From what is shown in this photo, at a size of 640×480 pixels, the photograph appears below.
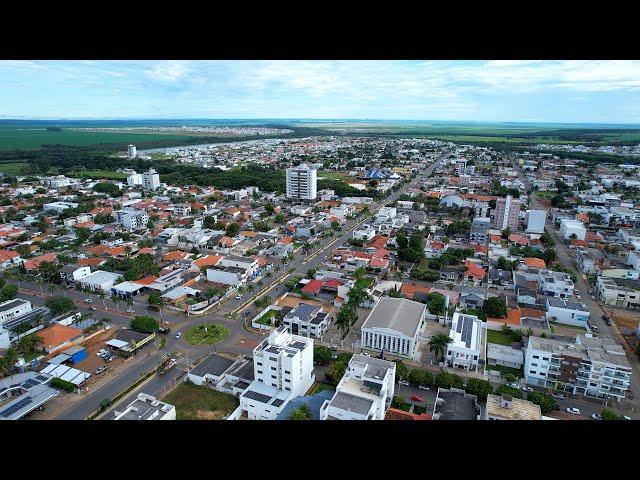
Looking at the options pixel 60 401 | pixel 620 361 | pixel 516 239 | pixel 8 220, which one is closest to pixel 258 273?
pixel 60 401

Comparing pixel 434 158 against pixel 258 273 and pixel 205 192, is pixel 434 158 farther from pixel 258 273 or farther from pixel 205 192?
pixel 258 273

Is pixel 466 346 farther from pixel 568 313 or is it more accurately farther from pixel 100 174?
pixel 100 174

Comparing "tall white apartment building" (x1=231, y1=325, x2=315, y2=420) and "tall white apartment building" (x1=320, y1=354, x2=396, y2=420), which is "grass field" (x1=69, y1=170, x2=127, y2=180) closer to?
"tall white apartment building" (x1=231, y1=325, x2=315, y2=420)

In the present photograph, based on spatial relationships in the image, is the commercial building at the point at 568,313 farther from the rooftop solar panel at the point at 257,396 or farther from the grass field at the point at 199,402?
the grass field at the point at 199,402

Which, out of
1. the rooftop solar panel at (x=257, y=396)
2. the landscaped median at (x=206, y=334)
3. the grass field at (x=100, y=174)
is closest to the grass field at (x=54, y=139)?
the grass field at (x=100, y=174)
